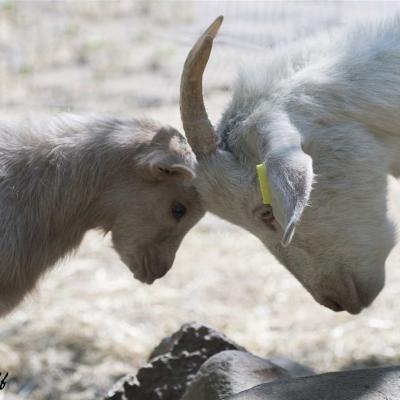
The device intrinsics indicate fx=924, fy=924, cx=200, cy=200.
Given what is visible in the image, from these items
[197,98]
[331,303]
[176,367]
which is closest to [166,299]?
[176,367]

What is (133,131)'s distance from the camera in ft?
15.3

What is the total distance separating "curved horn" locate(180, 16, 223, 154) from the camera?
4.18 metres

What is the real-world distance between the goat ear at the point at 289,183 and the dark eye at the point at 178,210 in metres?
0.71

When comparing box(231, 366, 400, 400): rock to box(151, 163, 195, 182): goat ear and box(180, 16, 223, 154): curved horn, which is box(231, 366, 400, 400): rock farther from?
box(180, 16, 223, 154): curved horn

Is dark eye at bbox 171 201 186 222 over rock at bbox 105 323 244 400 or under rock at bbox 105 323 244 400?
over

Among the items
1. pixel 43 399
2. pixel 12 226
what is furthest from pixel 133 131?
pixel 43 399

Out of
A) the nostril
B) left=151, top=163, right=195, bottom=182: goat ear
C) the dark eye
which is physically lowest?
the nostril

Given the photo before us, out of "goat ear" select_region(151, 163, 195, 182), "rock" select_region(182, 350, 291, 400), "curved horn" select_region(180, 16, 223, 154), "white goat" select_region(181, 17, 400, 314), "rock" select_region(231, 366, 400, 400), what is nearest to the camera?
"rock" select_region(231, 366, 400, 400)

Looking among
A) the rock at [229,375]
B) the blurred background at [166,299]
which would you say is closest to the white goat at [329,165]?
the rock at [229,375]

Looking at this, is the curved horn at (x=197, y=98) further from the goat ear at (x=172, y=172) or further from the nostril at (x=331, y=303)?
the nostril at (x=331, y=303)

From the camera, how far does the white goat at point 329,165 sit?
176 inches

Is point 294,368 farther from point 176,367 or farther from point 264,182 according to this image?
point 264,182

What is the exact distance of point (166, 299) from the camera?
21.5 ft

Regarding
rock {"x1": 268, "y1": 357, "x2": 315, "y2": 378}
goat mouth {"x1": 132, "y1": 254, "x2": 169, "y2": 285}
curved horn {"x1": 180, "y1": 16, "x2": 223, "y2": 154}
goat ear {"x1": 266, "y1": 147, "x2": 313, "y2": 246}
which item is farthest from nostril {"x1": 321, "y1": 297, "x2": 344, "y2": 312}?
curved horn {"x1": 180, "y1": 16, "x2": 223, "y2": 154}
